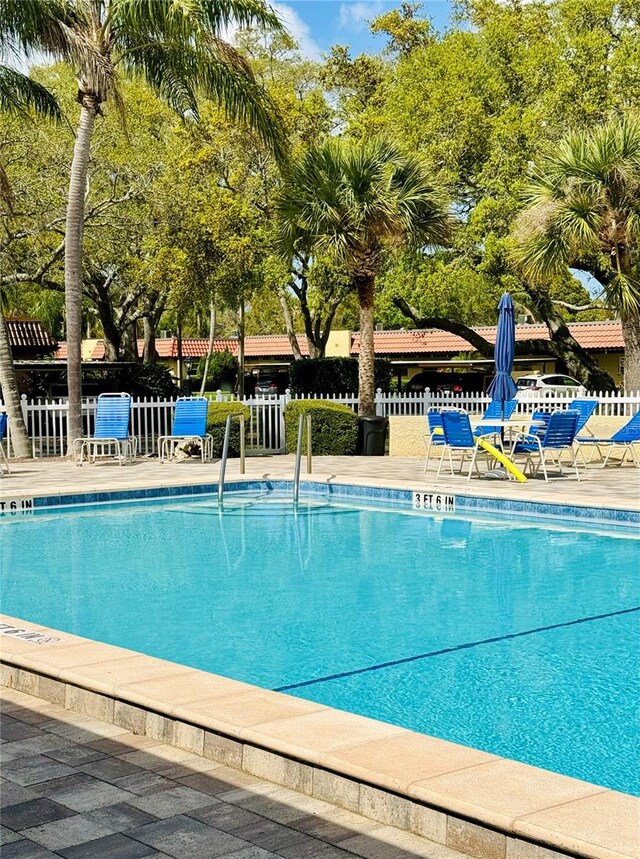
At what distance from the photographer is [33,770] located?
4027mm

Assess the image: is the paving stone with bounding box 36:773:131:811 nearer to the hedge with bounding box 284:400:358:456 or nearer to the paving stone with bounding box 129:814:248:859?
the paving stone with bounding box 129:814:248:859

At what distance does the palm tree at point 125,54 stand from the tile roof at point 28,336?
11846mm

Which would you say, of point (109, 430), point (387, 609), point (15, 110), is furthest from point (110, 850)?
point (15, 110)

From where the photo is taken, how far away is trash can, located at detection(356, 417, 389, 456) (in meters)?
19.6

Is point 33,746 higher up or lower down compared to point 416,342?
lower down

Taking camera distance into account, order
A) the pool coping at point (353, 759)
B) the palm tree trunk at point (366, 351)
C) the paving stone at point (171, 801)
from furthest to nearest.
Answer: the palm tree trunk at point (366, 351)
the paving stone at point (171, 801)
the pool coping at point (353, 759)

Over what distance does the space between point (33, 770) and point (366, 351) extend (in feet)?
55.4

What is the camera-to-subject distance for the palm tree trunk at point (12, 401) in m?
18.7

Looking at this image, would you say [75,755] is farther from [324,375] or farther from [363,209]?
[324,375]

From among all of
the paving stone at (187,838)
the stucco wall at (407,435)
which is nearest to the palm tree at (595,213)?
the stucco wall at (407,435)

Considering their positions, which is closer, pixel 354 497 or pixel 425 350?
pixel 354 497

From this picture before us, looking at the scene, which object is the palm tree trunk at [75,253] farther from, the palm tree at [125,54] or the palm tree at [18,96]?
the palm tree at [18,96]

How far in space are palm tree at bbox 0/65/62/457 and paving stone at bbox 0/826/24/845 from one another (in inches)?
628

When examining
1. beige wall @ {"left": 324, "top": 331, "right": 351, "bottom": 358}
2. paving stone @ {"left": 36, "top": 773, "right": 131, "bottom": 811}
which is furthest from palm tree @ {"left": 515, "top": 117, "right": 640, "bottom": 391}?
beige wall @ {"left": 324, "top": 331, "right": 351, "bottom": 358}
